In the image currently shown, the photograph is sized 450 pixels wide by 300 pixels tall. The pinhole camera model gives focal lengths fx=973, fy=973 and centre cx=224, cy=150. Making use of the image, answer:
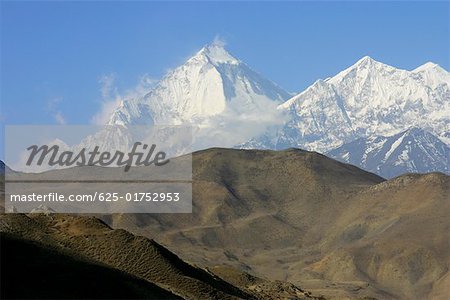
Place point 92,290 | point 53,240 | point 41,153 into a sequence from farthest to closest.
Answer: point 41,153, point 53,240, point 92,290

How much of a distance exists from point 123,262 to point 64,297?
2238 cm

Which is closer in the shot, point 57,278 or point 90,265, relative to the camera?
point 57,278

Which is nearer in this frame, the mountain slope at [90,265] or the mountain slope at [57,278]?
the mountain slope at [57,278]

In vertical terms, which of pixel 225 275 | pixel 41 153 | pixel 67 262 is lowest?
pixel 67 262

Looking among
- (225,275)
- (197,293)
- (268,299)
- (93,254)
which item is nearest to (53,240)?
(93,254)

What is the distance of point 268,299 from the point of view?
331 feet

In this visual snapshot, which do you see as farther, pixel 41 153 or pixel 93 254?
pixel 41 153

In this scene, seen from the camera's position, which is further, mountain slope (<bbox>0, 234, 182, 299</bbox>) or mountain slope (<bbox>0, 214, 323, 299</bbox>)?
mountain slope (<bbox>0, 214, 323, 299</bbox>)

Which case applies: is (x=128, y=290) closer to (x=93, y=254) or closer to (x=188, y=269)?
(x=93, y=254)

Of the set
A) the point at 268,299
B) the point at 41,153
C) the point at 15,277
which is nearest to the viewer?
the point at 15,277

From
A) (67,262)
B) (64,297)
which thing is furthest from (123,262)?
(64,297)

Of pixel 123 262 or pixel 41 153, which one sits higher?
pixel 41 153

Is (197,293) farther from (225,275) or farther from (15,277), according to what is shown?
(225,275)

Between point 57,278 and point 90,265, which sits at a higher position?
point 90,265
